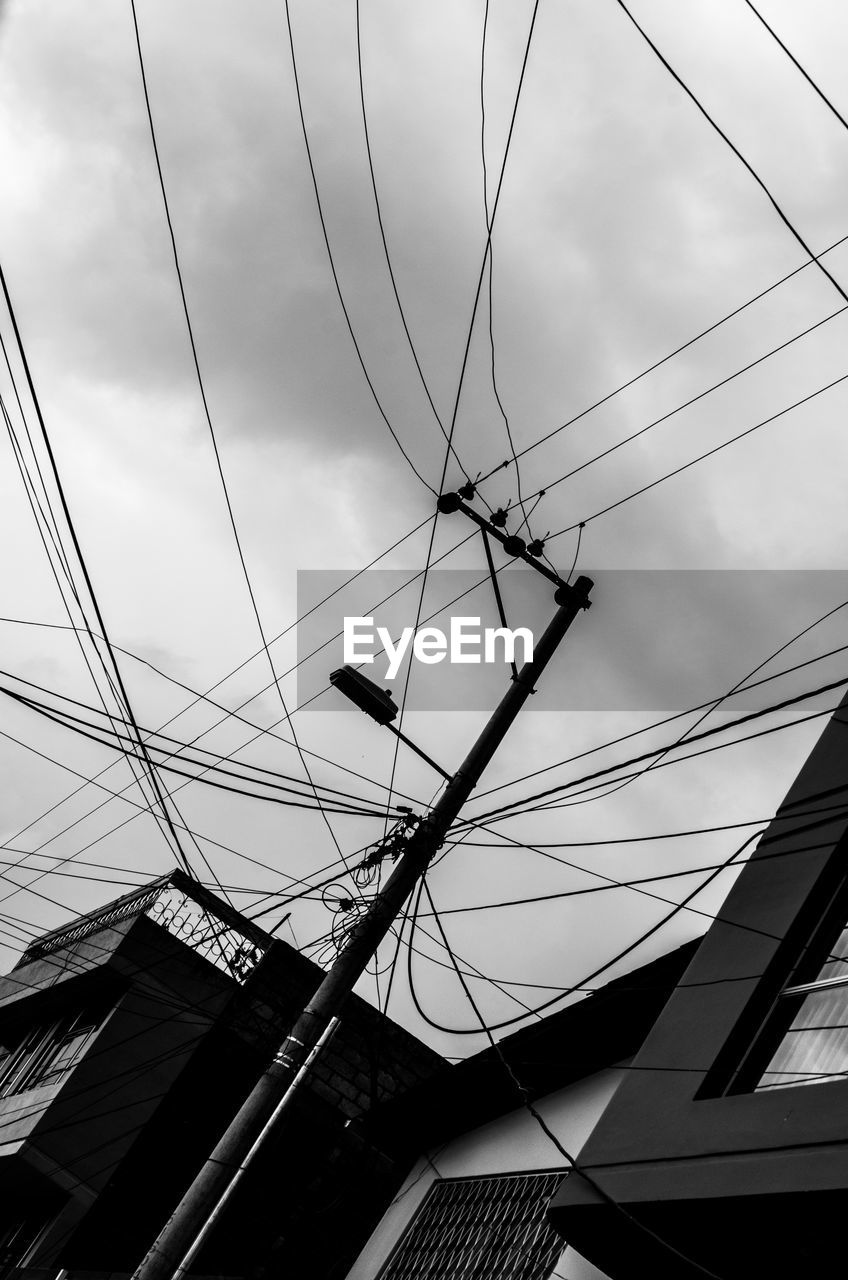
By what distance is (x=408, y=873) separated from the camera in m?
7.70

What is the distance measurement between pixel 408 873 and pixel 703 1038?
2622 millimetres

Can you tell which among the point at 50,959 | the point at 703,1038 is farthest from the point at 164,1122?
the point at 703,1038

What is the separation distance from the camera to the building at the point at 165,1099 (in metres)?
12.3

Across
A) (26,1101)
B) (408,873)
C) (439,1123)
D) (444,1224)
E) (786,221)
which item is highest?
(786,221)

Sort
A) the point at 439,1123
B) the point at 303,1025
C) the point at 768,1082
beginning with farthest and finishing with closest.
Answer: the point at 439,1123 < the point at 303,1025 < the point at 768,1082

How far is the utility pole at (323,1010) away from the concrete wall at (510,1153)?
2.09m

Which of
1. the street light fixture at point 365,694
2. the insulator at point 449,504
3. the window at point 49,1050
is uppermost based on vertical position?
the insulator at point 449,504

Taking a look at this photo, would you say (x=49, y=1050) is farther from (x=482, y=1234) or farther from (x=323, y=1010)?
(x=323, y=1010)

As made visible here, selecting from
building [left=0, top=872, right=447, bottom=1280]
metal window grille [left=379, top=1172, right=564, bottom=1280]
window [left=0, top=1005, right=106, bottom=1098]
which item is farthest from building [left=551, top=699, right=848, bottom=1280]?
window [left=0, top=1005, right=106, bottom=1098]

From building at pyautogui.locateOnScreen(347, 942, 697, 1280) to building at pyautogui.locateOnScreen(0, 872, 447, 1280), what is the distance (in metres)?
2.35

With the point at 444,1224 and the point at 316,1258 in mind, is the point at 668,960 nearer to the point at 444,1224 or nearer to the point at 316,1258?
the point at 444,1224

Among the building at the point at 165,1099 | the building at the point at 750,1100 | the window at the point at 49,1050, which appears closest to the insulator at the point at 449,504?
the building at the point at 750,1100

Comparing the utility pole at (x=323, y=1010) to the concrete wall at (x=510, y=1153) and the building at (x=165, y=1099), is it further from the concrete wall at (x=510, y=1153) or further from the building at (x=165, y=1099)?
the building at (x=165, y=1099)

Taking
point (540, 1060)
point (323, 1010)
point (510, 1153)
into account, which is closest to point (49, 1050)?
point (510, 1153)
